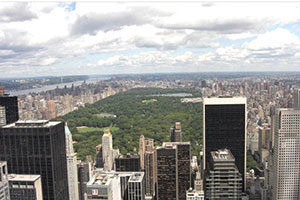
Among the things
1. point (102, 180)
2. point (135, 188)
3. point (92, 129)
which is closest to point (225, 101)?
point (135, 188)

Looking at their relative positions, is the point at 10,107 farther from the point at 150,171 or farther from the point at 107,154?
the point at 150,171

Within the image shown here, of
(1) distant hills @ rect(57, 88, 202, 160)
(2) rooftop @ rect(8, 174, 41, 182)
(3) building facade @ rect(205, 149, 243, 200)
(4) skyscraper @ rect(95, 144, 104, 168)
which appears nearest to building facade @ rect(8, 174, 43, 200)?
(2) rooftop @ rect(8, 174, 41, 182)

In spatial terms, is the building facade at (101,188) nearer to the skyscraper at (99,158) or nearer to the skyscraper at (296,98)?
the skyscraper at (99,158)

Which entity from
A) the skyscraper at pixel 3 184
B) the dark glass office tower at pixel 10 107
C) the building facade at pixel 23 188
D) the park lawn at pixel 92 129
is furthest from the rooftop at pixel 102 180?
the park lawn at pixel 92 129

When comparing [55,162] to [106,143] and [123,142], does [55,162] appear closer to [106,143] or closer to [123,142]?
[106,143]

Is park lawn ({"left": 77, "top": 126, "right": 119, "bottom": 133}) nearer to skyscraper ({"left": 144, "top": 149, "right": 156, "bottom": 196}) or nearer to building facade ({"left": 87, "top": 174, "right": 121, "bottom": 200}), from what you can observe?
skyscraper ({"left": 144, "top": 149, "right": 156, "bottom": 196})
